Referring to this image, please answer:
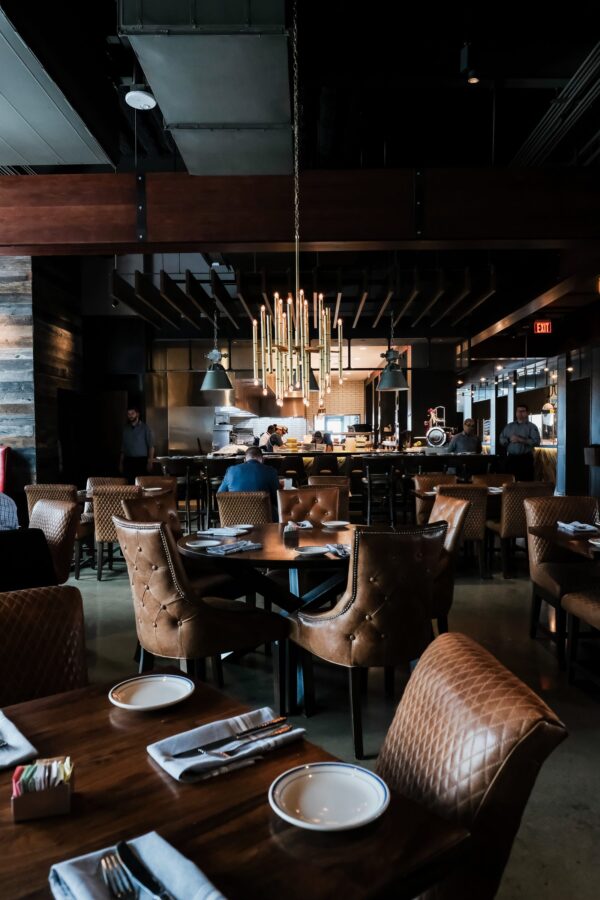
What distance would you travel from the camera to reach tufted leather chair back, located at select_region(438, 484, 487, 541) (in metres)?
5.29

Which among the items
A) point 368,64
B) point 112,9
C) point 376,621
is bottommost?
point 376,621

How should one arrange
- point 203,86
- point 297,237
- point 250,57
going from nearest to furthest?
point 250,57
point 203,86
point 297,237

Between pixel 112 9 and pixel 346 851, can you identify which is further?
pixel 112 9

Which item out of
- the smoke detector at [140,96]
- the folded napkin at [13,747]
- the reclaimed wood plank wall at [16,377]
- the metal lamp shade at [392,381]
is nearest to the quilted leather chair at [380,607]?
the folded napkin at [13,747]

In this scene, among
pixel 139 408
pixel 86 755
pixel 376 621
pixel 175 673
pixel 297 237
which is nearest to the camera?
Answer: pixel 86 755

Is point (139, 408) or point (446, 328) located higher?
point (446, 328)

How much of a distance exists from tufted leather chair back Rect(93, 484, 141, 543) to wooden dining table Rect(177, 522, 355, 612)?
6.70 ft

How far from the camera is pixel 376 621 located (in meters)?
2.58

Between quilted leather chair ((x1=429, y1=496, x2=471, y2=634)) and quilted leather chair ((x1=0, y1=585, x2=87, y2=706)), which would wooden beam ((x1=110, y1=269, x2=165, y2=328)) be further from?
quilted leather chair ((x1=0, y1=585, x2=87, y2=706))

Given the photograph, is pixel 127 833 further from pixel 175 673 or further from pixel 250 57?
pixel 250 57

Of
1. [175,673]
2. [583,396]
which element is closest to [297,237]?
[175,673]

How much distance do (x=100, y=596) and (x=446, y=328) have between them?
8685mm

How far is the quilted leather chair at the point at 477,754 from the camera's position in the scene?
99 centimetres

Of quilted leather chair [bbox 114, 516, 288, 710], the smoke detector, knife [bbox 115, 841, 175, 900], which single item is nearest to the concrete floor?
quilted leather chair [bbox 114, 516, 288, 710]
